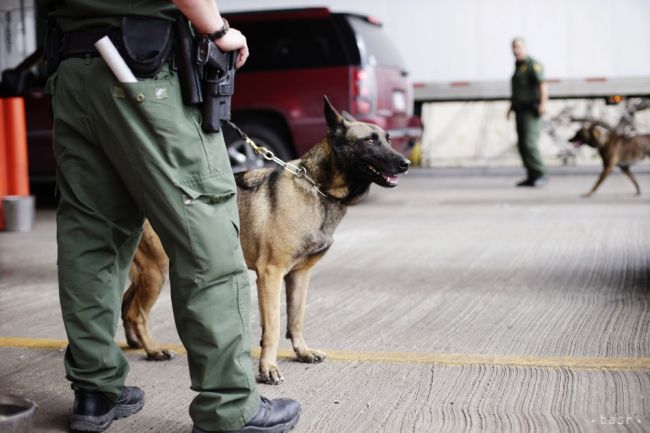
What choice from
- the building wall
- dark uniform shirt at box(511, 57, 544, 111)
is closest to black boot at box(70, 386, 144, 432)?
the building wall

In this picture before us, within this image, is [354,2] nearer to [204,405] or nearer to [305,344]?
[305,344]

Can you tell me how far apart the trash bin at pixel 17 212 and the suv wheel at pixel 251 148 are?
2776mm

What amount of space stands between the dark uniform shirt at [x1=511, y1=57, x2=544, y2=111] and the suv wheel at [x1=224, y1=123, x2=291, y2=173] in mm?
3885

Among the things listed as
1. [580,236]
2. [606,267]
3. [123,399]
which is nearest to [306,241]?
[123,399]

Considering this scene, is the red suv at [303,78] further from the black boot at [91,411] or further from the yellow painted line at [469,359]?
the black boot at [91,411]

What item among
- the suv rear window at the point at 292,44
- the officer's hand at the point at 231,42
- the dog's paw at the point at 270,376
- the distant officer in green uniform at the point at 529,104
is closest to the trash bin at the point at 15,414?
the dog's paw at the point at 270,376

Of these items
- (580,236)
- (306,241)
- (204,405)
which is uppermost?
(306,241)

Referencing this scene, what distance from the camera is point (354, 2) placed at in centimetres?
1476

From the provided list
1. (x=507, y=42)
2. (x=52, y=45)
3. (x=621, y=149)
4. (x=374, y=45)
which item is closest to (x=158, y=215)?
(x=52, y=45)

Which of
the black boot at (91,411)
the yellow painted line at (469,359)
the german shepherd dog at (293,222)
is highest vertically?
the german shepherd dog at (293,222)

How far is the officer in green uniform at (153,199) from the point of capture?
2.76 m

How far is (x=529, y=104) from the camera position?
42.1 ft

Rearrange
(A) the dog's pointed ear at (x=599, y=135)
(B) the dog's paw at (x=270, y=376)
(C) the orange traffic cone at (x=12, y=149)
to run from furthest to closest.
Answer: (A) the dog's pointed ear at (x=599, y=135) < (C) the orange traffic cone at (x=12, y=149) < (B) the dog's paw at (x=270, y=376)

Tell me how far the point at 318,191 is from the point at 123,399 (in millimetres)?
1276
